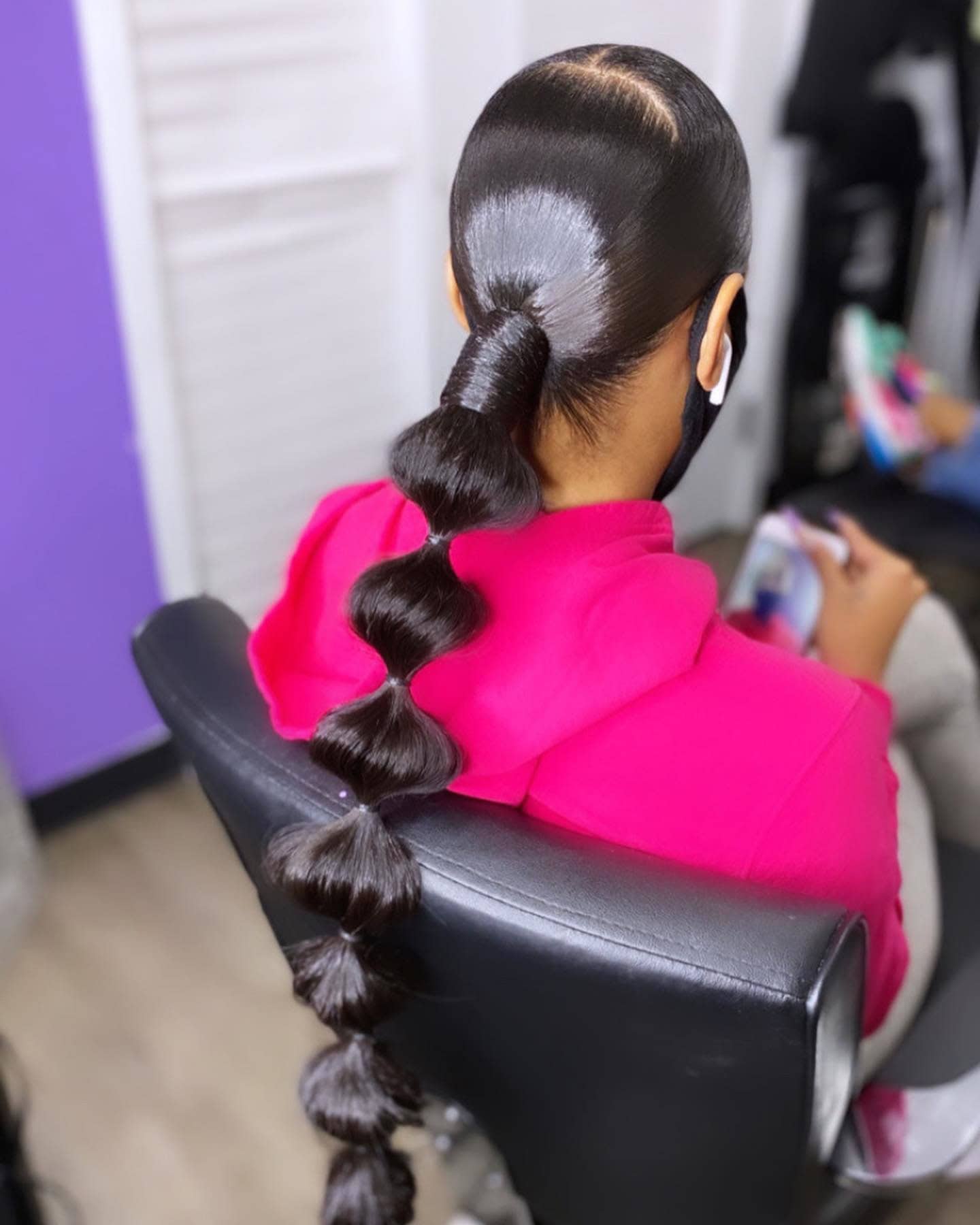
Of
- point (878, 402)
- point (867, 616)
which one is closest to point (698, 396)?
point (867, 616)

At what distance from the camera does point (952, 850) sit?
1.04 m

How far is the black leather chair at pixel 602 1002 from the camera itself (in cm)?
56

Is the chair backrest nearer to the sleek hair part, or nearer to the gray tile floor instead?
the sleek hair part

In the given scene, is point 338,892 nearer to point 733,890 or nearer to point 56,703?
point 733,890

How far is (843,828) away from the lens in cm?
62

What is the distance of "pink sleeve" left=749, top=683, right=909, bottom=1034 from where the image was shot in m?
0.61

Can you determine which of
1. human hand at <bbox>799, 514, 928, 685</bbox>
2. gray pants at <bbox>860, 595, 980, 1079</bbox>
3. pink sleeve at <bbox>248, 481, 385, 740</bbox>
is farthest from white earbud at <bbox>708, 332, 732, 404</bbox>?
gray pants at <bbox>860, 595, 980, 1079</bbox>

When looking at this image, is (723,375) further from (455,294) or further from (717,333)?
(455,294)

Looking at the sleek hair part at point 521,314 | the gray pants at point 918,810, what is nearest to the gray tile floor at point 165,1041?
the gray pants at point 918,810

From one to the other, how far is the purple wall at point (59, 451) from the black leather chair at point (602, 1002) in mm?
791

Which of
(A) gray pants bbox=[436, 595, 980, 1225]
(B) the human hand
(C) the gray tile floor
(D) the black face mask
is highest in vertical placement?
(D) the black face mask

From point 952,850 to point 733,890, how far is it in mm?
551

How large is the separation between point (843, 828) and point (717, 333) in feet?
0.92

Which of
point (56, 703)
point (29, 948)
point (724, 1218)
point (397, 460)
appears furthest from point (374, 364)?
point (724, 1218)
